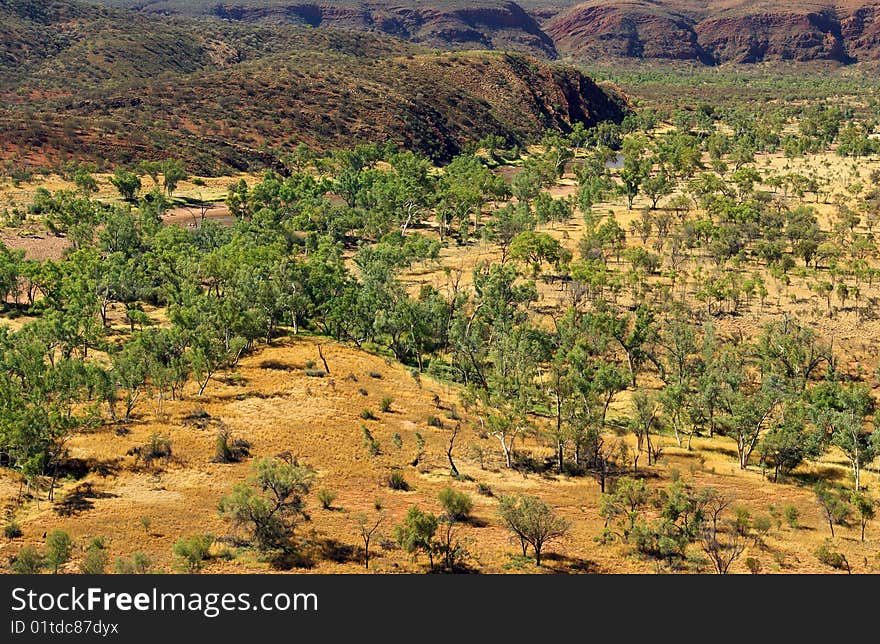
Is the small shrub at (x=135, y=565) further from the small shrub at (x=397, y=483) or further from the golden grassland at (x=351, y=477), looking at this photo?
the small shrub at (x=397, y=483)

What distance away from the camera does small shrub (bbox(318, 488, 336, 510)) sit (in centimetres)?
3972

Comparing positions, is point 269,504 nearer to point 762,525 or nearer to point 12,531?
point 12,531

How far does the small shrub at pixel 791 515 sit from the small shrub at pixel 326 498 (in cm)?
2616

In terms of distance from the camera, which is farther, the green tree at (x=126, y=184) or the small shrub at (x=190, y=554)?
the green tree at (x=126, y=184)

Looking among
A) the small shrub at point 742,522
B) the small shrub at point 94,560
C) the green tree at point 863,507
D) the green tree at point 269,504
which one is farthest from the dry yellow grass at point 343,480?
the small shrub at point 742,522

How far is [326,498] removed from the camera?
39719mm

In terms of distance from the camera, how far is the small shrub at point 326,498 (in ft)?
130

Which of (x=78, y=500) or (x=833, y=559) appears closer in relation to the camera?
(x=833, y=559)

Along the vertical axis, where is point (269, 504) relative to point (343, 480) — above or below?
above

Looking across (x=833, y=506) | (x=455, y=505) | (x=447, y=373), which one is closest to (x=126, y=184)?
(x=447, y=373)

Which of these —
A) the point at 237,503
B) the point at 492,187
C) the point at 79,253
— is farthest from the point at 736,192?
the point at 237,503

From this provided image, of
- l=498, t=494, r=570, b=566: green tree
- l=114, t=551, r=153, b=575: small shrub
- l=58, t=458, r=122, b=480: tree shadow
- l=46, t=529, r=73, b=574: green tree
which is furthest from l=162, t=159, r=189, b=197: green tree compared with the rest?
l=498, t=494, r=570, b=566: green tree

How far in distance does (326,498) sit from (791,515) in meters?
26.6

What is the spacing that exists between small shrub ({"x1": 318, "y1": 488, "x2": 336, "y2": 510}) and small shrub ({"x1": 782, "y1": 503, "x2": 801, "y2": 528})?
2616cm
